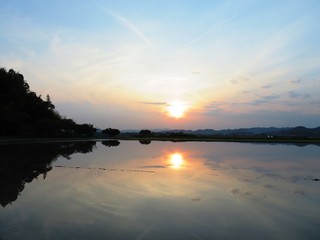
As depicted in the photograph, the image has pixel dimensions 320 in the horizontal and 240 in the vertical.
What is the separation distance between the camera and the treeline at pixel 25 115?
6088 centimetres

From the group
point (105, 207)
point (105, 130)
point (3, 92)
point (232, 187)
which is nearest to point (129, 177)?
point (232, 187)

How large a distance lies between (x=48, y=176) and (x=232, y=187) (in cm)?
923

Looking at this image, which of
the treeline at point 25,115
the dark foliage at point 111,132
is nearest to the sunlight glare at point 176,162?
the treeline at point 25,115

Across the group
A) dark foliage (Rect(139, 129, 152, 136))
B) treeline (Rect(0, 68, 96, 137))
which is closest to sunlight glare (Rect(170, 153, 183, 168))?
treeline (Rect(0, 68, 96, 137))

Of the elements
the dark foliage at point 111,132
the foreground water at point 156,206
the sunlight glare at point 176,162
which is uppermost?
the dark foliage at point 111,132

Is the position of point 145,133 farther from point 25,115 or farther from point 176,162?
point 176,162

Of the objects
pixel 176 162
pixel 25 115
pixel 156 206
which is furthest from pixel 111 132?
pixel 156 206

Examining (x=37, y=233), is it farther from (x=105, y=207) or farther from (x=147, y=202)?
(x=147, y=202)

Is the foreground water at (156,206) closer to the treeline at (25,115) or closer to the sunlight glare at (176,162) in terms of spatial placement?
the sunlight glare at (176,162)

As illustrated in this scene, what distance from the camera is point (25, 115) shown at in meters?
64.8

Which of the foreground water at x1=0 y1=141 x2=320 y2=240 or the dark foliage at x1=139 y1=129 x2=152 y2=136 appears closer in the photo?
the foreground water at x1=0 y1=141 x2=320 y2=240

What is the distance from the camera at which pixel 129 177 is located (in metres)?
17.7

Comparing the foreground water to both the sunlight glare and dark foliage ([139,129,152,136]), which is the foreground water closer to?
the sunlight glare

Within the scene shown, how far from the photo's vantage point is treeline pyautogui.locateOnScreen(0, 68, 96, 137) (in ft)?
200
